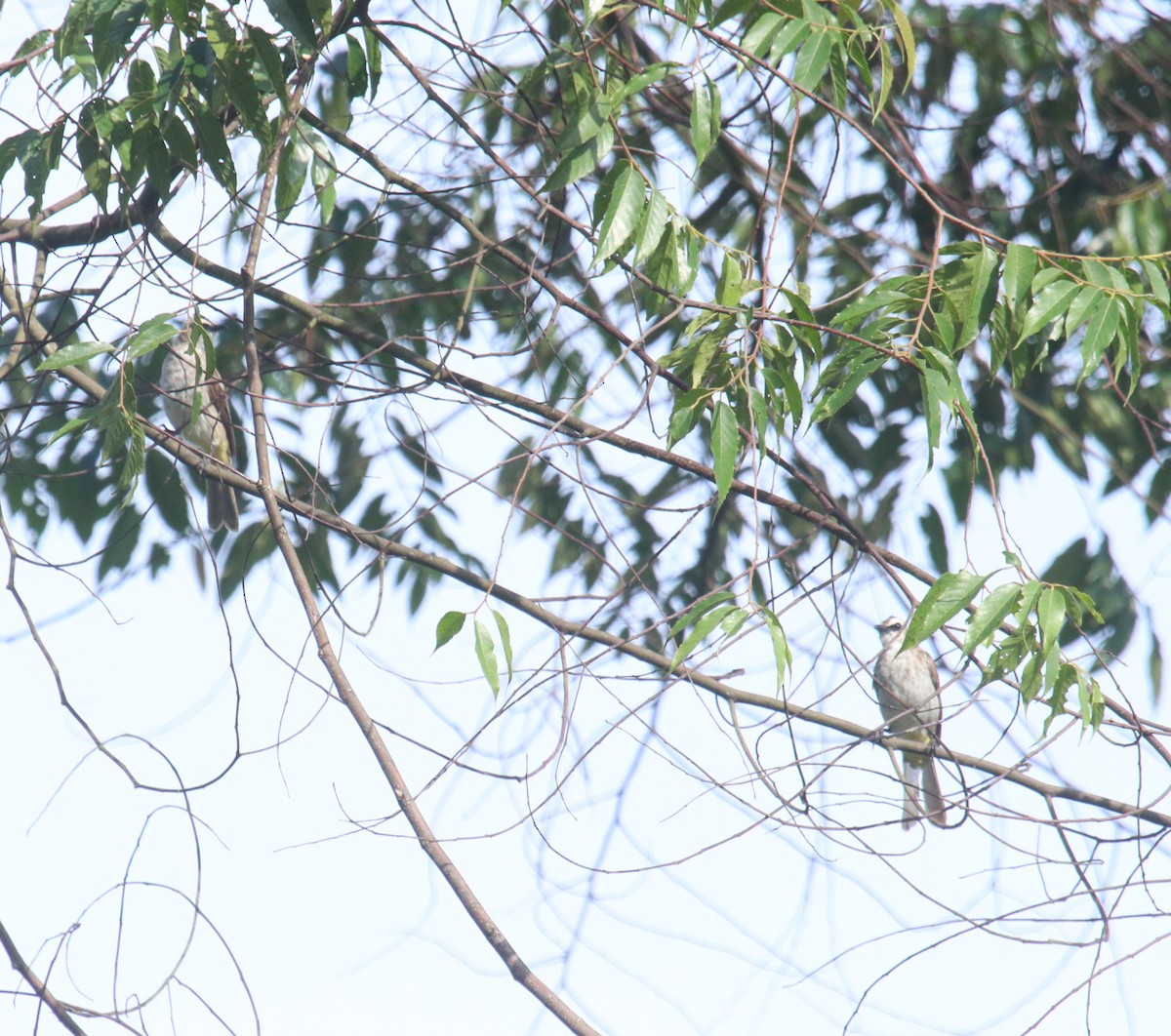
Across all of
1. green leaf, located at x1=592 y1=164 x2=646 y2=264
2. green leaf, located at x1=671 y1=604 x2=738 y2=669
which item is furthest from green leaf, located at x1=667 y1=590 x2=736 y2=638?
green leaf, located at x1=592 y1=164 x2=646 y2=264

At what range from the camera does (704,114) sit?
110 inches

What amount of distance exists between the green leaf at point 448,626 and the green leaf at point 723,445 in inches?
22.7

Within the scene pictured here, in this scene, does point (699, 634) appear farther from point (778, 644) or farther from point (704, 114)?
point (704, 114)

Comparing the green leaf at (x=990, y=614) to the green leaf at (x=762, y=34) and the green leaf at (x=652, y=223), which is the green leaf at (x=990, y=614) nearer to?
the green leaf at (x=652, y=223)

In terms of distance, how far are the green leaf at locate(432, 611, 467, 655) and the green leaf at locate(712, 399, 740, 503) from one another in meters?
0.58

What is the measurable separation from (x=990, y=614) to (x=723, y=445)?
634 millimetres

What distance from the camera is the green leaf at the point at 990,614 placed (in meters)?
2.54

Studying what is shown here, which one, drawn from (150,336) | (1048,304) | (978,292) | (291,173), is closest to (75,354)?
(150,336)

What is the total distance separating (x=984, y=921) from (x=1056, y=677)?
0.60 m

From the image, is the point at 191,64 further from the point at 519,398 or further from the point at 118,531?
the point at 118,531

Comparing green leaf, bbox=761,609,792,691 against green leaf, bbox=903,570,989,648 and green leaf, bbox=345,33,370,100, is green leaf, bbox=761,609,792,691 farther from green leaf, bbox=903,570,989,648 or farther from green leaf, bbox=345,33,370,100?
green leaf, bbox=345,33,370,100

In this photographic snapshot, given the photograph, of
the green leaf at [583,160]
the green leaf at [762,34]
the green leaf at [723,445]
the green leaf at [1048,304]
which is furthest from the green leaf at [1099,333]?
the green leaf at [583,160]

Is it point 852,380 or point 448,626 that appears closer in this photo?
point 448,626

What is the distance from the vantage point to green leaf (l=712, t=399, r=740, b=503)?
2.71 metres
